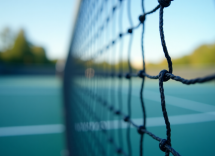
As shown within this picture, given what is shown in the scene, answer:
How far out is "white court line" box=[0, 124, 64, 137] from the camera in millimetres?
1783

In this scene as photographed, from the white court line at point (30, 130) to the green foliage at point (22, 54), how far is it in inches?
508

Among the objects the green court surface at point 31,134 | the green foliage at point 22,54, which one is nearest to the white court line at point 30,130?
the green court surface at point 31,134

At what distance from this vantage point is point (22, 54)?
1497cm

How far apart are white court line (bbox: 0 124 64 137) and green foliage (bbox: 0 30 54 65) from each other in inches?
508

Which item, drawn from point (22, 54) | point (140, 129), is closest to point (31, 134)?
point (140, 129)

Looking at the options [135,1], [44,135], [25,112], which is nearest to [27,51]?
[25,112]

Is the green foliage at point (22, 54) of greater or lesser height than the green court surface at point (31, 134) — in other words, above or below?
above

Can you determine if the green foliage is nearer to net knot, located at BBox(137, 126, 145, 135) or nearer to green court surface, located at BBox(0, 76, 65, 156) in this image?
green court surface, located at BBox(0, 76, 65, 156)

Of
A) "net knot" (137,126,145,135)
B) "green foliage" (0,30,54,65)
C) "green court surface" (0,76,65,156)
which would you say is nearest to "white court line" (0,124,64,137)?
"green court surface" (0,76,65,156)

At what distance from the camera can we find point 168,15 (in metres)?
0.39

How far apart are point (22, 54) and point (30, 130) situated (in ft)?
47.5

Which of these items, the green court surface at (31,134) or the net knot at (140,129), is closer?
the net knot at (140,129)

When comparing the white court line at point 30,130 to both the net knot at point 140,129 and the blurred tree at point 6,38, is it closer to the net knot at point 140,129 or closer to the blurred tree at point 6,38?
the net knot at point 140,129

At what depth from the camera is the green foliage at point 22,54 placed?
1456 centimetres
